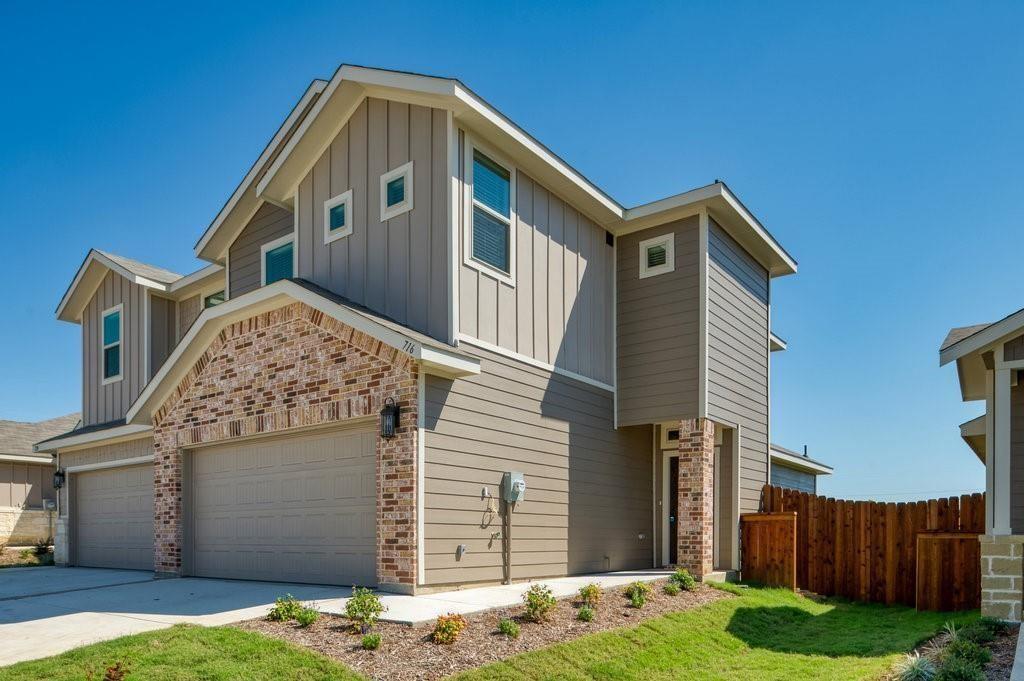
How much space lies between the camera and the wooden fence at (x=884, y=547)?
1206 centimetres

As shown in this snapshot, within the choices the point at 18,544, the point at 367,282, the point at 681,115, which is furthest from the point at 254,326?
the point at 18,544

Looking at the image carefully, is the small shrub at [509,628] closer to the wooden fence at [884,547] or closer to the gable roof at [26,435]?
the wooden fence at [884,547]

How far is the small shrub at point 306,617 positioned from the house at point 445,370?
166 centimetres

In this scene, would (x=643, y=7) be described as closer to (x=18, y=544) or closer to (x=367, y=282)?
(x=367, y=282)

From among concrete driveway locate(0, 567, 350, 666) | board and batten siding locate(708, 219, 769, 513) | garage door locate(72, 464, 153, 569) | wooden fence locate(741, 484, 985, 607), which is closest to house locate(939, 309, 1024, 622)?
wooden fence locate(741, 484, 985, 607)

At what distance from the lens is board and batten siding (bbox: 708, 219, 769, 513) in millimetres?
13758

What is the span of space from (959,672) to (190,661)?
6.61 m

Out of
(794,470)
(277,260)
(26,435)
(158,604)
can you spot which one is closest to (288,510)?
(158,604)

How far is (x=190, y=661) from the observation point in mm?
7008

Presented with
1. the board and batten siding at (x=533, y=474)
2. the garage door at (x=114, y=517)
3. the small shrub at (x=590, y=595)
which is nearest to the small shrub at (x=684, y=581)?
the board and batten siding at (x=533, y=474)

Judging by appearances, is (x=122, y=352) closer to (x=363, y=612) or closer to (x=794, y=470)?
(x=363, y=612)

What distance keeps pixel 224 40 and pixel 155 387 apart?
586 cm

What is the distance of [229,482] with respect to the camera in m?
12.8

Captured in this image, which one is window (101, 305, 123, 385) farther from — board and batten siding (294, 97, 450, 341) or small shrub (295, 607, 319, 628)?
small shrub (295, 607, 319, 628)
